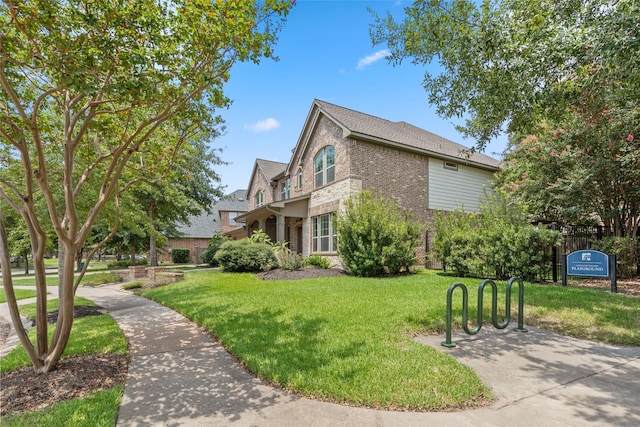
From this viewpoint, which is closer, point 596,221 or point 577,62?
point 577,62

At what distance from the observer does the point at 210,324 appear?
6.34 meters

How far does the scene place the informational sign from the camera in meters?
8.98

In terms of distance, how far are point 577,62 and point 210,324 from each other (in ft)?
25.0

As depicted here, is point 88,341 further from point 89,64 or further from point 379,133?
point 379,133

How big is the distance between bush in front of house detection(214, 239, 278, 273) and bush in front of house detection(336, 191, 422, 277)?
3749 millimetres

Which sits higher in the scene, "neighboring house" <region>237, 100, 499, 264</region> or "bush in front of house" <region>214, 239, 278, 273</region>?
"neighboring house" <region>237, 100, 499, 264</region>

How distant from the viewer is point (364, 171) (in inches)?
593

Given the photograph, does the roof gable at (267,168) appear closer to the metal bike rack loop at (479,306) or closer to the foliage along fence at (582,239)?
the foliage along fence at (582,239)

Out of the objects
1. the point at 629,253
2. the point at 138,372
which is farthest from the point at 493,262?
the point at 138,372

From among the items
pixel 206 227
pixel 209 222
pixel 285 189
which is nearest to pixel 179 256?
pixel 206 227

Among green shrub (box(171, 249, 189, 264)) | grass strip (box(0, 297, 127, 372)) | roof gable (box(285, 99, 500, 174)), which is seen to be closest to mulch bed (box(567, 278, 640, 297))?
roof gable (box(285, 99, 500, 174))

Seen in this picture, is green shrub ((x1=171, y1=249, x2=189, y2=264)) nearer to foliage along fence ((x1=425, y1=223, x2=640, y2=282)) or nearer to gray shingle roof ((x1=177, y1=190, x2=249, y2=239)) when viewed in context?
gray shingle roof ((x1=177, y1=190, x2=249, y2=239))

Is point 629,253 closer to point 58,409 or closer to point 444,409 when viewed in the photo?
point 444,409

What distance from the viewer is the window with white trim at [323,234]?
1621cm
